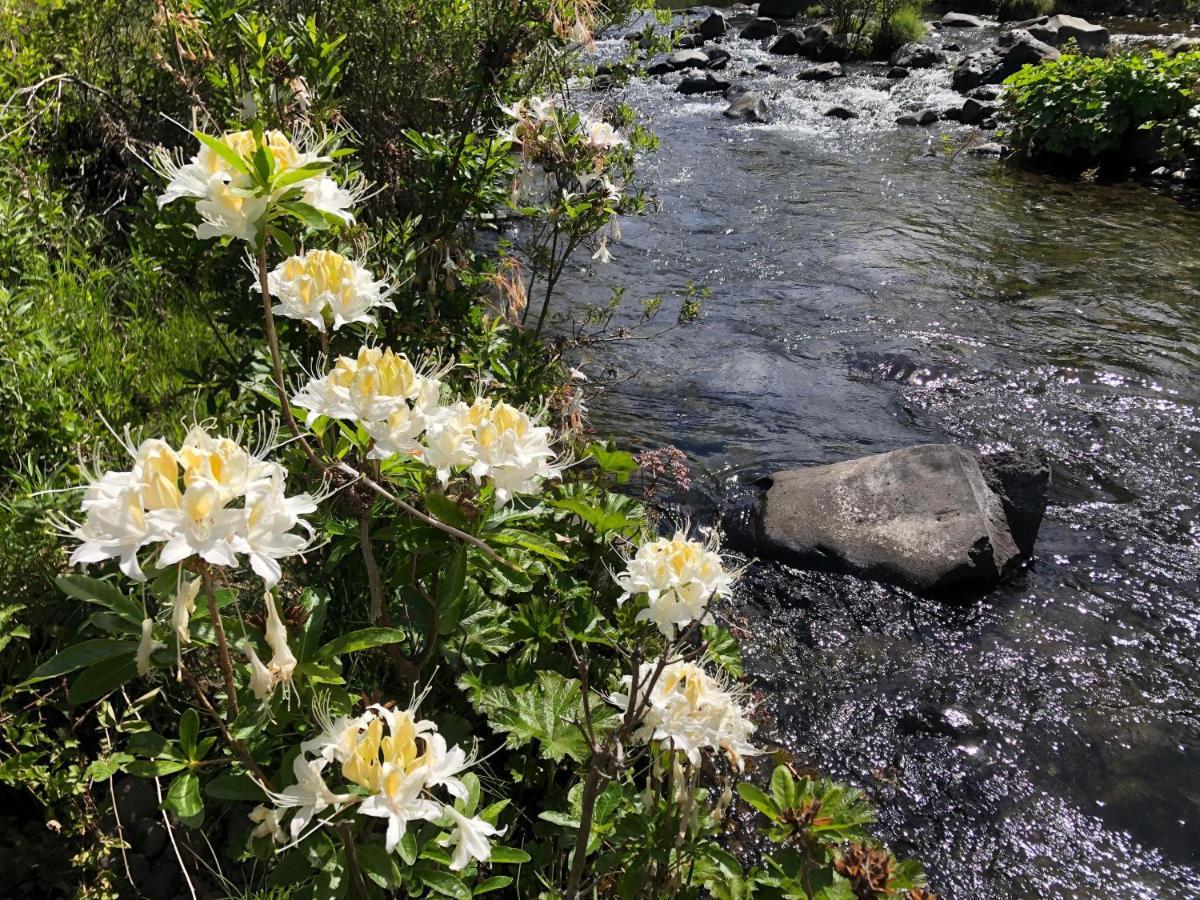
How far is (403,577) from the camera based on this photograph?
1925 mm

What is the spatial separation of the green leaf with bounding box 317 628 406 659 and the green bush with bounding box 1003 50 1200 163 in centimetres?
1048

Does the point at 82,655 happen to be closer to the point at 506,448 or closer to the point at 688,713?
the point at 506,448

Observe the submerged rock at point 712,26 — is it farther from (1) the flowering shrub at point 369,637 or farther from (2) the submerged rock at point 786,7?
(1) the flowering shrub at point 369,637

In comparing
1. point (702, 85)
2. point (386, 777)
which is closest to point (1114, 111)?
point (702, 85)

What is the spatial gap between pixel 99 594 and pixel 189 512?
1.12ft

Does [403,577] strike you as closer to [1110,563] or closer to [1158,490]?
[1110,563]

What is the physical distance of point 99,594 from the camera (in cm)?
136

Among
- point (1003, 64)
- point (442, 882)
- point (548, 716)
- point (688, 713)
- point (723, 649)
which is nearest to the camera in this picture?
point (442, 882)

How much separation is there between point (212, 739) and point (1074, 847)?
2.63m

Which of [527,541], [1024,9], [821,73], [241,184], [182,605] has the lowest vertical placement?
[821,73]

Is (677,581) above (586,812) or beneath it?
above

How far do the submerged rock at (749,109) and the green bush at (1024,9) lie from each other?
890cm

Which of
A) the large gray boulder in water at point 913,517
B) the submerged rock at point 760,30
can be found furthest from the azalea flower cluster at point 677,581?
the submerged rock at point 760,30

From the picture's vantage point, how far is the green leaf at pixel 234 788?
1480 mm
